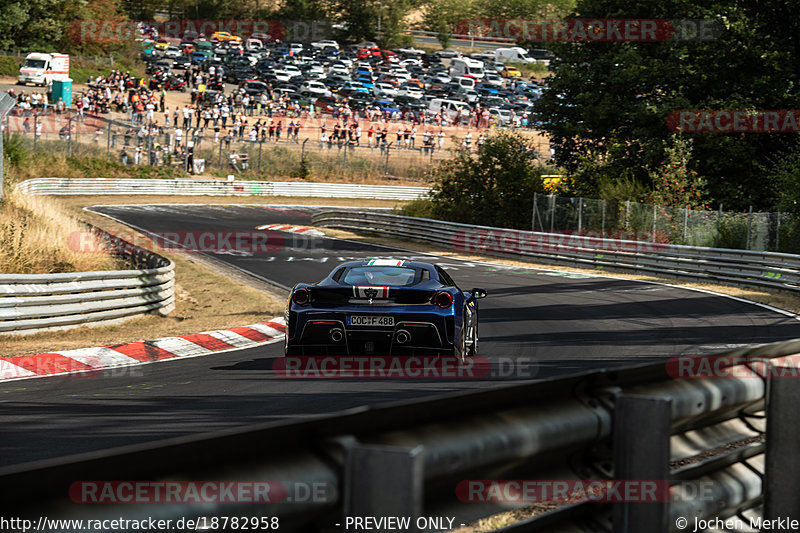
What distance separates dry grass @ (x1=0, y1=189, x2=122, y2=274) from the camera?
17641mm

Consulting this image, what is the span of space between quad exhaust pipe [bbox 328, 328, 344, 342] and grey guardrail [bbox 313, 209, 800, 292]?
1431cm

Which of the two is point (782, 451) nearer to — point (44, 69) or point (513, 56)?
point (44, 69)

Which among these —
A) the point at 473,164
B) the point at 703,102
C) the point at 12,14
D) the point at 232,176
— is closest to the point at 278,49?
the point at 12,14

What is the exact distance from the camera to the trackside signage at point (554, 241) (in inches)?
1049

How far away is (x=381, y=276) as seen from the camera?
11.4m

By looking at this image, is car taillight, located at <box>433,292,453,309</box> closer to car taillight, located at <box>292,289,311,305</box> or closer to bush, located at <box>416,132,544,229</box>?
car taillight, located at <box>292,289,311,305</box>

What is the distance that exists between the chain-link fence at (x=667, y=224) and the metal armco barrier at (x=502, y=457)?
72.1 feet

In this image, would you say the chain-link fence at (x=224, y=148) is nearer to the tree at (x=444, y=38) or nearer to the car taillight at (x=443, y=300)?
the car taillight at (x=443, y=300)

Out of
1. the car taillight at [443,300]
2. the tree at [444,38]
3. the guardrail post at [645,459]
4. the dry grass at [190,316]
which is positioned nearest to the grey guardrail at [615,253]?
the dry grass at [190,316]

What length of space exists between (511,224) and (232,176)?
2377 cm

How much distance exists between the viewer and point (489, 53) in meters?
122

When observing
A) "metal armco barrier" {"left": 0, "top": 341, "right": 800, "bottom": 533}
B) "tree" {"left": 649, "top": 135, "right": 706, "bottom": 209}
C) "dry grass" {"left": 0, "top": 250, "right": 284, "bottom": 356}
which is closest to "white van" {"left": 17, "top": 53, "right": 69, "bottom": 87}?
"dry grass" {"left": 0, "top": 250, "right": 284, "bottom": 356}

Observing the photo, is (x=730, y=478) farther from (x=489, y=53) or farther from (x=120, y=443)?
(x=489, y=53)

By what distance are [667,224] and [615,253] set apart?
6.10ft
